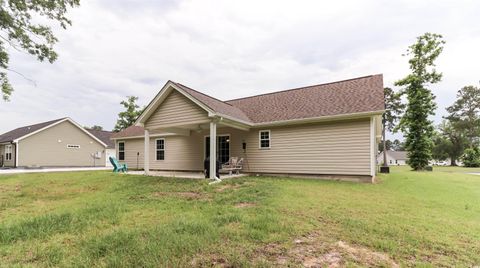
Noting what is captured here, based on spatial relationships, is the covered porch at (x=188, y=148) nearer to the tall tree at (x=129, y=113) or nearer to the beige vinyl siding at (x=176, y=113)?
the beige vinyl siding at (x=176, y=113)

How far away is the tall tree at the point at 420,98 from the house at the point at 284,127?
12328 millimetres

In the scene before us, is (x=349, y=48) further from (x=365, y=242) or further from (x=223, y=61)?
(x=365, y=242)

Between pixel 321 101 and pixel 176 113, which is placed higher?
pixel 321 101

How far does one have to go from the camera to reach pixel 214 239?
3.46m

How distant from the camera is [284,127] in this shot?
38.3 feet

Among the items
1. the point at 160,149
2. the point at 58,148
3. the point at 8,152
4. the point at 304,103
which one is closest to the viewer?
the point at 304,103

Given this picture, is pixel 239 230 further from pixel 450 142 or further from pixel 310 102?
pixel 450 142

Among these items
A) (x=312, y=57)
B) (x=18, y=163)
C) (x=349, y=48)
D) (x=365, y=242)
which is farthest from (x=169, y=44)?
(x=18, y=163)

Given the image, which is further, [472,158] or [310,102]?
[472,158]

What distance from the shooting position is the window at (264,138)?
12180 millimetres

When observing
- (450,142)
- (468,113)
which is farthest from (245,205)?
(450,142)

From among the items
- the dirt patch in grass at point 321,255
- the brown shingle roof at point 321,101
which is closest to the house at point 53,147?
the brown shingle roof at point 321,101

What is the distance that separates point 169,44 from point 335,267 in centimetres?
1472

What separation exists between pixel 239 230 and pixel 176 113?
8010 mm
